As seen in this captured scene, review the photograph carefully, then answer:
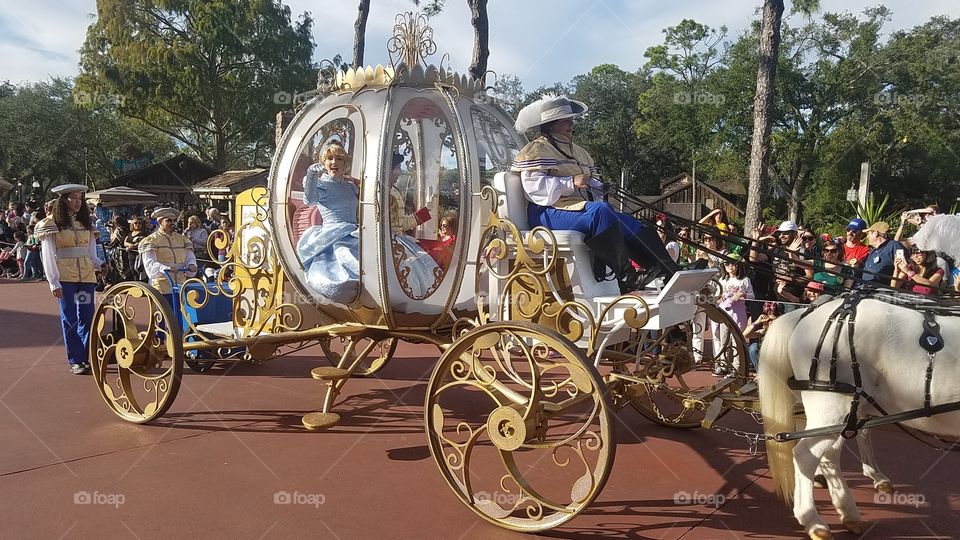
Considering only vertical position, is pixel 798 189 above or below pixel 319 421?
above

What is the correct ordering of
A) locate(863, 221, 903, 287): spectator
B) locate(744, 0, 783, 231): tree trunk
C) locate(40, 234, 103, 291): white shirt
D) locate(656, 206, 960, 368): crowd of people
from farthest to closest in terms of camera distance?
locate(744, 0, 783, 231): tree trunk
locate(40, 234, 103, 291): white shirt
locate(863, 221, 903, 287): spectator
locate(656, 206, 960, 368): crowd of people

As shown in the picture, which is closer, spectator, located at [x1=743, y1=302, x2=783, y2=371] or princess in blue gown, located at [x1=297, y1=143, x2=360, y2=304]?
princess in blue gown, located at [x1=297, y1=143, x2=360, y2=304]

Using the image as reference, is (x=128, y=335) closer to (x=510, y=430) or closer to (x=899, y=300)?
(x=510, y=430)

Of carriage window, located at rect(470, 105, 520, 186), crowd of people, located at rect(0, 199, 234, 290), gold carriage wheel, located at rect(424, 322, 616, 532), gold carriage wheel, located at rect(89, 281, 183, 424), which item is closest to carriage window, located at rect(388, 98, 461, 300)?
carriage window, located at rect(470, 105, 520, 186)

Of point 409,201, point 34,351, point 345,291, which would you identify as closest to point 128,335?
point 345,291

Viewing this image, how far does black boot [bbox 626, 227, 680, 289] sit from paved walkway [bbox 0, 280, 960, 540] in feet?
4.29

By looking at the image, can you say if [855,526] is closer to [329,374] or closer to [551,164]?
[551,164]

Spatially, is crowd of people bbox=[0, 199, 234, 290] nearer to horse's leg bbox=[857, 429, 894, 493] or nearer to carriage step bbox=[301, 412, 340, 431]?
carriage step bbox=[301, 412, 340, 431]

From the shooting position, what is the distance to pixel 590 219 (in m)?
3.90

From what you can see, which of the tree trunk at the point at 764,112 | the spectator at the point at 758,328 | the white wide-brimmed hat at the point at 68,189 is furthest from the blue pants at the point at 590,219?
the tree trunk at the point at 764,112

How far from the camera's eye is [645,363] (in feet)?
15.9

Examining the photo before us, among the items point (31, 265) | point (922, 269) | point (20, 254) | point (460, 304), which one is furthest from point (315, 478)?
point (20, 254)

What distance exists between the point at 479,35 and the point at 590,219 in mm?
11267

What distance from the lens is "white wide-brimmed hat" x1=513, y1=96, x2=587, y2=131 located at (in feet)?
13.7
